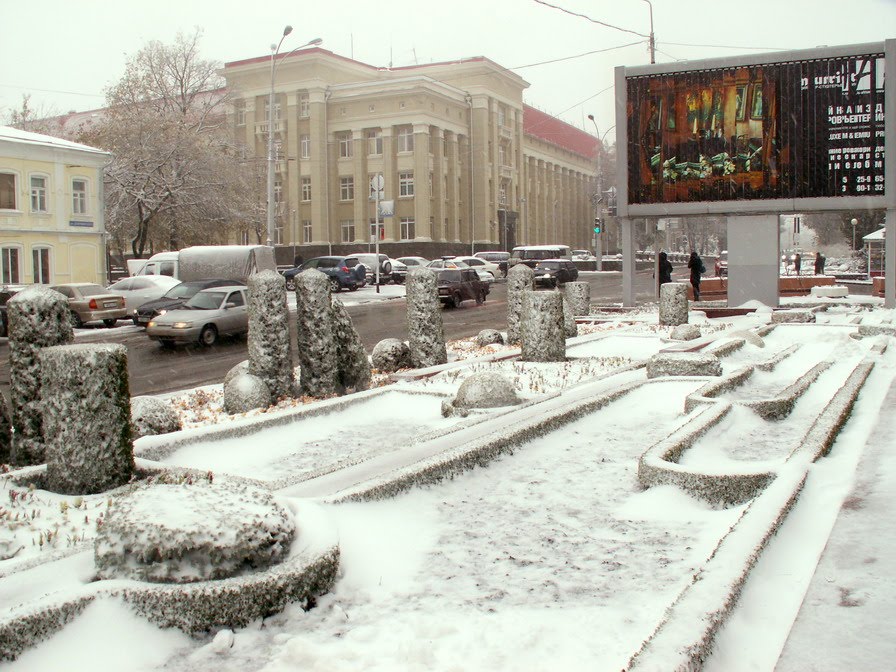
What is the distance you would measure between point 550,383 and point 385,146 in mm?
55175

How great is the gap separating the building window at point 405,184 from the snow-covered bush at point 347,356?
5446 cm

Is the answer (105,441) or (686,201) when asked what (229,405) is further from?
(686,201)

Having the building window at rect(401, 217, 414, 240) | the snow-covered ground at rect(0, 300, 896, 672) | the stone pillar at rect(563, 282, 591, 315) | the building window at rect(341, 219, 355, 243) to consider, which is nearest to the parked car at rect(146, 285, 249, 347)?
the stone pillar at rect(563, 282, 591, 315)

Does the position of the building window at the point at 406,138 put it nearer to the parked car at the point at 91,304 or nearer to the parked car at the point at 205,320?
the parked car at the point at 91,304

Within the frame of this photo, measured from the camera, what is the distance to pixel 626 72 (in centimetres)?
→ 2205

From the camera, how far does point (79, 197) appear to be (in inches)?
1373

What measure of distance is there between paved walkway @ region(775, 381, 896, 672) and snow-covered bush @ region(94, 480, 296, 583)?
2.33 m

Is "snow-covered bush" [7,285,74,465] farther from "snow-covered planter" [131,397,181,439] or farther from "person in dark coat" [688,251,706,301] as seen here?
"person in dark coat" [688,251,706,301]

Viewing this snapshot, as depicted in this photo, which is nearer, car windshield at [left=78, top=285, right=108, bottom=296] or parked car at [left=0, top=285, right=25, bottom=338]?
parked car at [left=0, top=285, right=25, bottom=338]

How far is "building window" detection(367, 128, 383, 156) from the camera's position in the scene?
64.8m

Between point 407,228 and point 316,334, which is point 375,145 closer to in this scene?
point 407,228

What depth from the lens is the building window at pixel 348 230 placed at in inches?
2608

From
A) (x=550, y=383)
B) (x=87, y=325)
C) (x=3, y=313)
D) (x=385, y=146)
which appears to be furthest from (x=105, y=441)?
(x=385, y=146)

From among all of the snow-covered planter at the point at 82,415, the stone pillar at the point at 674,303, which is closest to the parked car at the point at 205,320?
the stone pillar at the point at 674,303
